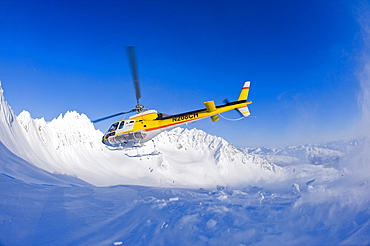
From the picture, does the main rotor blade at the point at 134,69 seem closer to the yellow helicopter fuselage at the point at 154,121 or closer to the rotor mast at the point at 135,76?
the rotor mast at the point at 135,76

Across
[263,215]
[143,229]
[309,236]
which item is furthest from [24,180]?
[309,236]

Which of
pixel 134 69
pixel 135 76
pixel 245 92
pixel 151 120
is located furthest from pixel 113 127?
pixel 245 92

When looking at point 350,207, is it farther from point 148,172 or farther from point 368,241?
point 148,172

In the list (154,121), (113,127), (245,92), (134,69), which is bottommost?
(154,121)

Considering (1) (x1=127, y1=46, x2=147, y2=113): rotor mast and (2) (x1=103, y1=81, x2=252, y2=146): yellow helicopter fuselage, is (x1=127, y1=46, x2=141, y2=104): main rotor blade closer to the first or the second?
(1) (x1=127, y1=46, x2=147, y2=113): rotor mast

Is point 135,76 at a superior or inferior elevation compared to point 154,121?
superior

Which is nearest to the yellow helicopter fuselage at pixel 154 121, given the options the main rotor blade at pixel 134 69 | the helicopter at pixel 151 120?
the helicopter at pixel 151 120

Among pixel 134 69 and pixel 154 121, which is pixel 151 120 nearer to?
pixel 154 121

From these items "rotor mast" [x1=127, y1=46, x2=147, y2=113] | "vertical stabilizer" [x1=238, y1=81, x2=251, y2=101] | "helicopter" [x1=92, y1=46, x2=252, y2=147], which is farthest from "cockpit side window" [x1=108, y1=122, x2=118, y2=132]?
"vertical stabilizer" [x1=238, y1=81, x2=251, y2=101]
